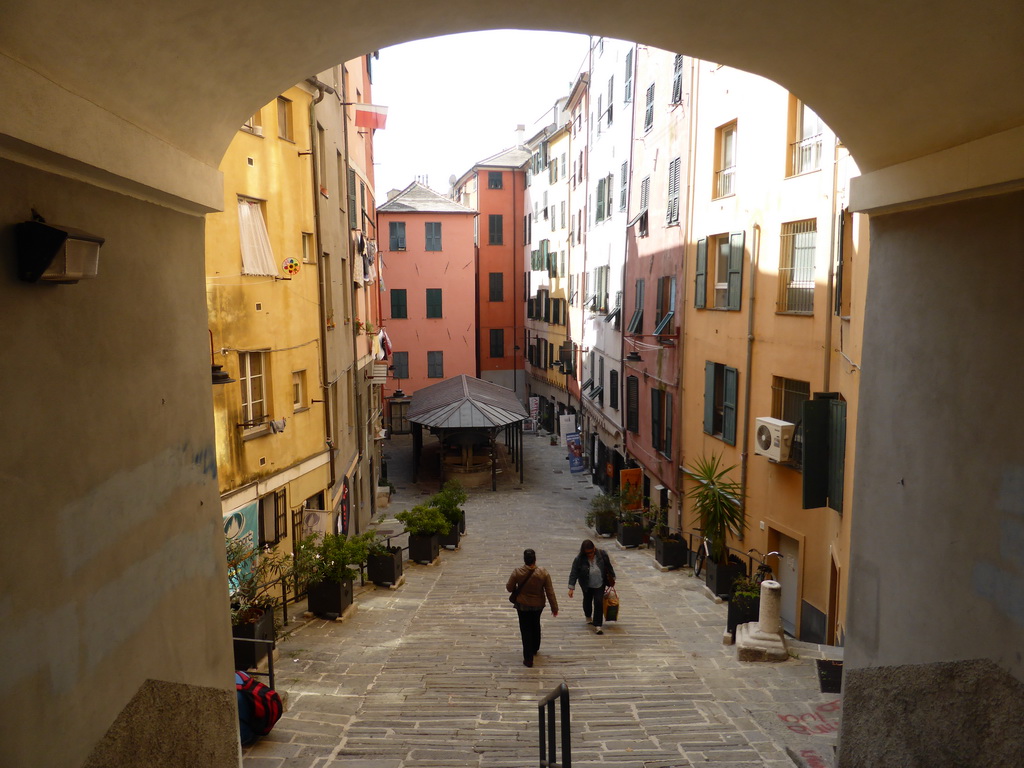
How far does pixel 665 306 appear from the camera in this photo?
20.6m

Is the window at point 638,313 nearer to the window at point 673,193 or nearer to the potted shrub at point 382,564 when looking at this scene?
the window at point 673,193

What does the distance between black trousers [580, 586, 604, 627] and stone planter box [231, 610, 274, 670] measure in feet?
13.7

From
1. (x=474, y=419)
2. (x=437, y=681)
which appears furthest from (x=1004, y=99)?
(x=474, y=419)

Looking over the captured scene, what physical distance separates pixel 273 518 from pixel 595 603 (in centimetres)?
662

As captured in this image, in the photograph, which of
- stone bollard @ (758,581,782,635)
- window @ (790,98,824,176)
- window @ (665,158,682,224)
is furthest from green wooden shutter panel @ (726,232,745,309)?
stone bollard @ (758,581,782,635)

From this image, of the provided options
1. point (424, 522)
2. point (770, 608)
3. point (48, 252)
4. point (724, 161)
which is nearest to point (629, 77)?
point (724, 161)

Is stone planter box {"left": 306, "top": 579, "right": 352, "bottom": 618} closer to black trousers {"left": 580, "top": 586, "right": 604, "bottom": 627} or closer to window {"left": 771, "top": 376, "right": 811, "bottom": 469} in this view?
black trousers {"left": 580, "top": 586, "right": 604, "bottom": 627}

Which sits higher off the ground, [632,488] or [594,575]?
[594,575]

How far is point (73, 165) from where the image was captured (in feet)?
11.3

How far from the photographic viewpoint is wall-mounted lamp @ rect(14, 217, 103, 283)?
3.14 m

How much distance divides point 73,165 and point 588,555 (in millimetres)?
8545

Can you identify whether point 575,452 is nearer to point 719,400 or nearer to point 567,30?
point 719,400

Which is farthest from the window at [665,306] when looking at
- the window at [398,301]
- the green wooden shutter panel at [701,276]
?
the window at [398,301]

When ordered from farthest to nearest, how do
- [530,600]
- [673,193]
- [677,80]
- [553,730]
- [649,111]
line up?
[649,111] < [673,193] < [677,80] < [530,600] < [553,730]
